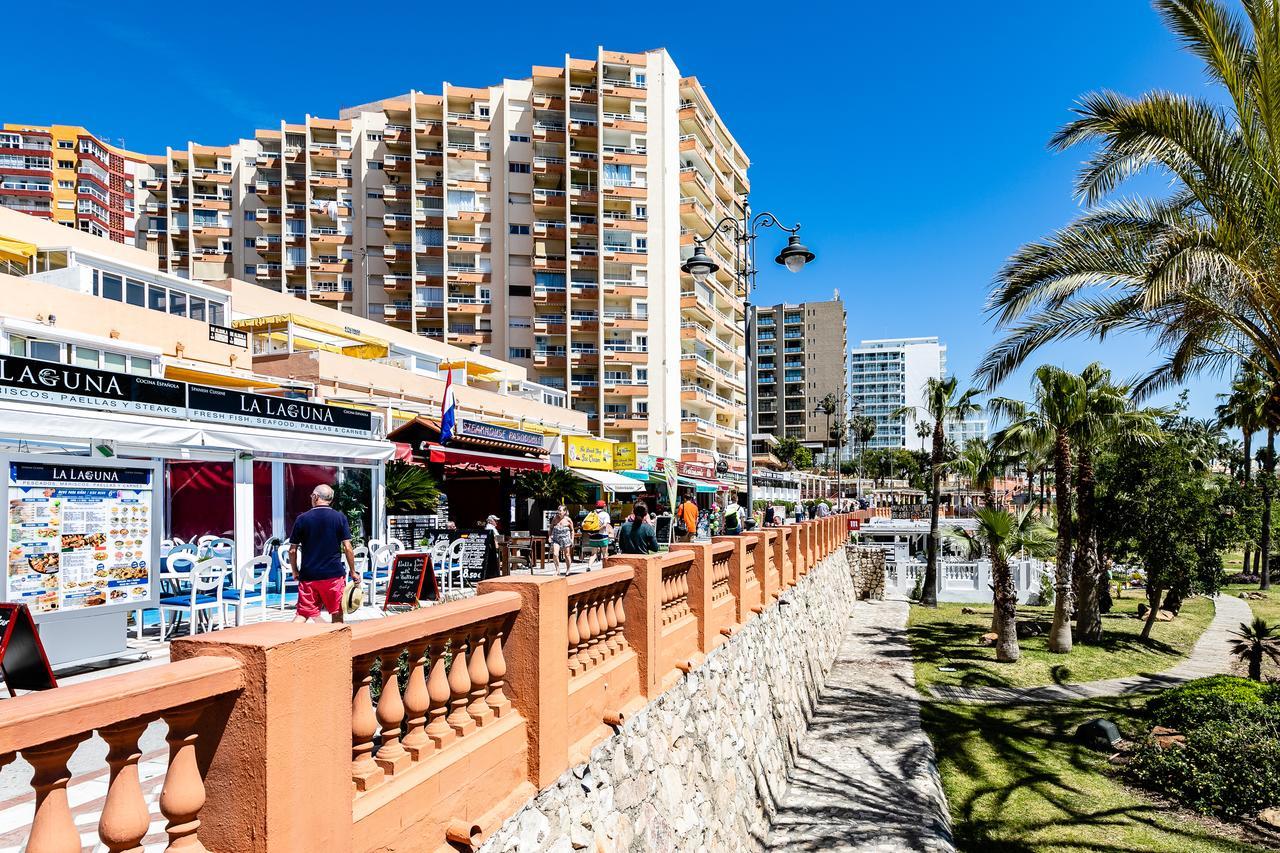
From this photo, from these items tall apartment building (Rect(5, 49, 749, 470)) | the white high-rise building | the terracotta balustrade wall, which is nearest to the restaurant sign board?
the terracotta balustrade wall

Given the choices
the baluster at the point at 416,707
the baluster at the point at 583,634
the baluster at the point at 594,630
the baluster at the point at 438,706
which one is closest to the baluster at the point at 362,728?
the baluster at the point at 416,707

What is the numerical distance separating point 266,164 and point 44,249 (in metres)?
46.8

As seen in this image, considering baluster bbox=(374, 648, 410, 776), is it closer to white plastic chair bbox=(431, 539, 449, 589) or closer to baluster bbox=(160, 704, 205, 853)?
baluster bbox=(160, 704, 205, 853)

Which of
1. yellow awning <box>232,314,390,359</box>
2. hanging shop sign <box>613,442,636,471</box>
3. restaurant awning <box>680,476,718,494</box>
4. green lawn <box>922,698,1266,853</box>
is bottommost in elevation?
green lawn <box>922,698,1266,853</box>

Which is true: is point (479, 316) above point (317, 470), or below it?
above

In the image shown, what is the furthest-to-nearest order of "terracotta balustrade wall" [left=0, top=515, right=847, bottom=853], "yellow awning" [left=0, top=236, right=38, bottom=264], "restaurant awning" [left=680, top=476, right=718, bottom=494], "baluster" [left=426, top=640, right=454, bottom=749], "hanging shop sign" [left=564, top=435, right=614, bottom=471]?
1. "restaurant awning" [left=680, top=476, right=718, bottom=494]
2. "yellow awning" [left=0, top=236, right=38, bottom=264]
3. "hanging shop sign" [left=564, top=435, right=614, bottom=471]
4. "baluster" [left=426, top=640, right=454, bottom=749]
5. "terracotta balustrade wall" [left=0, top=515, right=847, bottom=853]

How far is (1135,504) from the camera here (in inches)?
837

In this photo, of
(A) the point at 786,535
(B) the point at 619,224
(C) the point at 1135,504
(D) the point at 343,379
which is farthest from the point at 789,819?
(B) the point at 619,224

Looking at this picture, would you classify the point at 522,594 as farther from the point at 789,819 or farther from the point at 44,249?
the point at 44,249

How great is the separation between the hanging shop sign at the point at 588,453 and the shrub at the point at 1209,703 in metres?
13.9

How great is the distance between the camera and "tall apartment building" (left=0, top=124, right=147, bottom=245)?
3000 inches

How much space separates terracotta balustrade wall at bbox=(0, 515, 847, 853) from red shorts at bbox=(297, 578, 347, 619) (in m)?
3.08

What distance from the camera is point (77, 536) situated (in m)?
7.28

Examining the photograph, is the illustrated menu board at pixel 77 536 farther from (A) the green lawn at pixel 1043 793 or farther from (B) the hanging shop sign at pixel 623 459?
(B) the hanging shop sign at pixel 623 459
